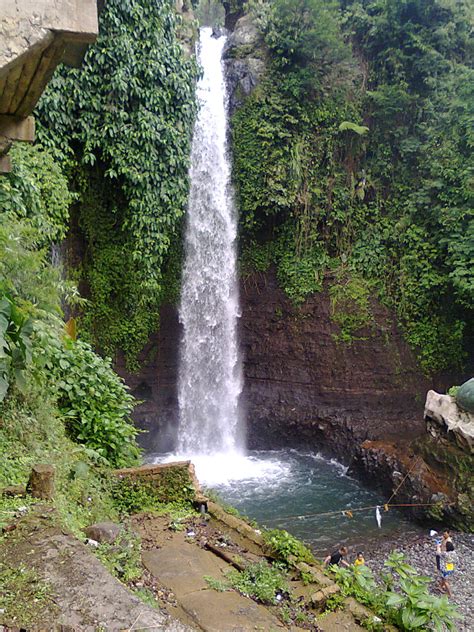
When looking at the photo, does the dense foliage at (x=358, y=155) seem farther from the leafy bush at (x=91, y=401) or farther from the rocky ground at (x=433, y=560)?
the leafy bush at (x=91, y=401)

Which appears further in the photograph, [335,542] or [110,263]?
[110,263]

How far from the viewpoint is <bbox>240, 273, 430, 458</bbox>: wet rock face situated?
12.4 m

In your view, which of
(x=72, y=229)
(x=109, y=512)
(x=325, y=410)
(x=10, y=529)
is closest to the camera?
(x=10, y=529)

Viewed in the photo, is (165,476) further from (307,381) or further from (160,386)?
(307,381)

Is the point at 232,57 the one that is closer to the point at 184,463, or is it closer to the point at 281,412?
the point at 281,412

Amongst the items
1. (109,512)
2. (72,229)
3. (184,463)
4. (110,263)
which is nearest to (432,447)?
(184,463)

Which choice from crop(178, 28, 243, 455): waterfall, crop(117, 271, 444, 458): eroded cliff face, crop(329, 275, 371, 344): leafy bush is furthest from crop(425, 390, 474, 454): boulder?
crop(178, 28, 243, 455): waterfall

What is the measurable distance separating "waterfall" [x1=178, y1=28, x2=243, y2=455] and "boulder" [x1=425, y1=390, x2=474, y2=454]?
16.3 feet

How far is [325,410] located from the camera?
1257 cm

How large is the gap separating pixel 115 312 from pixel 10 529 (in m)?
9.32

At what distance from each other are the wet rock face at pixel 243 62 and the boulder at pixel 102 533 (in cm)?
1179

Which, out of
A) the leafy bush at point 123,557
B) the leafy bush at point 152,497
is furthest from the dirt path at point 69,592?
the leafy bush at point 152,497

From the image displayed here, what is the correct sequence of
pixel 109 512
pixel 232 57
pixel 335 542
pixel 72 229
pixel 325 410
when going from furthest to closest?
pixel 232 57 → pixel 325 410 → pixel 72 229 → pixel 335 542 → pixel 109 512

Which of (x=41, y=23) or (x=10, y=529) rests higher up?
(x=41, y=23)
